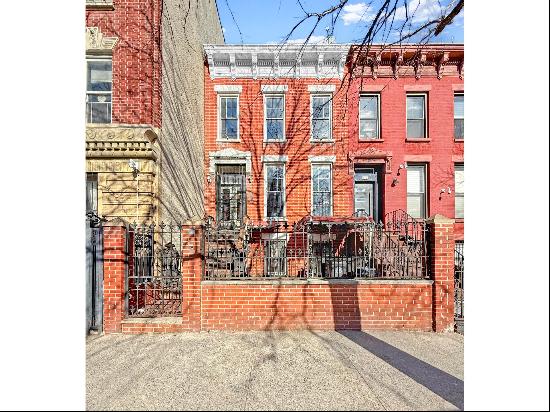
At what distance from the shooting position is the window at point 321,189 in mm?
11914

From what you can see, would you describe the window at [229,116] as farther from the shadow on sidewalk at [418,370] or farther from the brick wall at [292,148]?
the shadow on sidewalk at [418,370]

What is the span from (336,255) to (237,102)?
8369 mm

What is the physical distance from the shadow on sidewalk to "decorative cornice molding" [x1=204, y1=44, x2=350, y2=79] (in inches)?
380

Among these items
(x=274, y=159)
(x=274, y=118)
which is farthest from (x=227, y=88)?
(x=274, y=159)

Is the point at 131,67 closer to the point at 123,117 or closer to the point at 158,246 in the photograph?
the point at 123,117

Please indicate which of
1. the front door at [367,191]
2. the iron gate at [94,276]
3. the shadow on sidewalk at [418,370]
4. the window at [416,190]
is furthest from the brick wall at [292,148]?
the shadow on sidewalk at [418,370]

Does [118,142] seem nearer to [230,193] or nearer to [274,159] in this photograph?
[230,193]

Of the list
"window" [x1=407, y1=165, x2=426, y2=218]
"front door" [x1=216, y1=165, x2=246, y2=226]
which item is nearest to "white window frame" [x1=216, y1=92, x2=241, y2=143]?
"front door" [x1=216, y1=165, x2=246, y2=226]

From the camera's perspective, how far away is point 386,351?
4605mm

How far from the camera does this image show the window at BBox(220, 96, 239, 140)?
12.1 m

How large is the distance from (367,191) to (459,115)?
14.9 feet

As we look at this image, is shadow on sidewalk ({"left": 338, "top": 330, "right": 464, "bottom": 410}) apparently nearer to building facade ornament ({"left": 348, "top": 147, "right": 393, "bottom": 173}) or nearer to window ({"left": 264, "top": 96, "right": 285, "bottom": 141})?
building facade ornament ({"left": 348, "top": 147, "right": 393, "bottom": 173})

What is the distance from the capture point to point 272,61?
11781 mm

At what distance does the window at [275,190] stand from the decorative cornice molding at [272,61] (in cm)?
350
